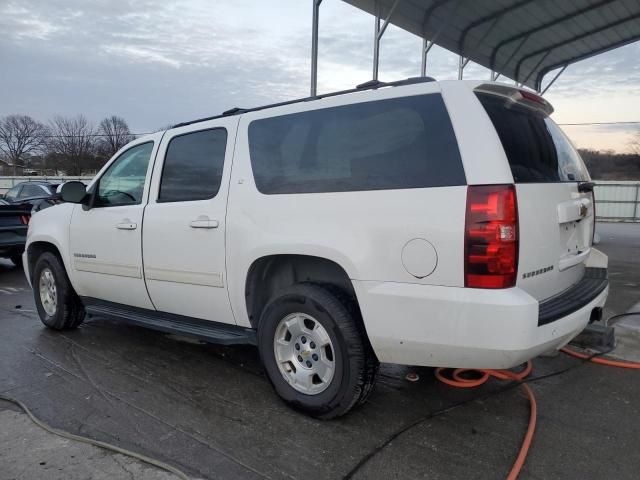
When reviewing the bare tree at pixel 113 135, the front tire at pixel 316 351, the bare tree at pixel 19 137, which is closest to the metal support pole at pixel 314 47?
the front tire at pixel 316 351

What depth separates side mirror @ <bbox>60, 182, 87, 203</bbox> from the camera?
15.1 feet

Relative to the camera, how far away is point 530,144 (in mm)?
2975

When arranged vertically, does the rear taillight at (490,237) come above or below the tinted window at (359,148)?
below

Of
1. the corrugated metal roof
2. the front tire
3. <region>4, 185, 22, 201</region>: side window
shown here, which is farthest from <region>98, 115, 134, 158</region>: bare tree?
the front tire

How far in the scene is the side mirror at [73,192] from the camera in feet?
15.1

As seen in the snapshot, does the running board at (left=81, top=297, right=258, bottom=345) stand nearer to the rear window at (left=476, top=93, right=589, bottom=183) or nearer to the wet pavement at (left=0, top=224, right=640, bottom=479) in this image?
the wet pavement at (left=0, top=224, right=640, bottom=479)

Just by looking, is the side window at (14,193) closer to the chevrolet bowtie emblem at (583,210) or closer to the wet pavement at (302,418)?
the wet pavement at (302,418)

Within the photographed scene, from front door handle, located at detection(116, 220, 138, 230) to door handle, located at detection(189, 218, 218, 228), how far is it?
0.75 metres

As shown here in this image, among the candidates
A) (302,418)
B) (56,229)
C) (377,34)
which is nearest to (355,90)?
(302,418)

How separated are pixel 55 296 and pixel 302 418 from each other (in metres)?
3.37

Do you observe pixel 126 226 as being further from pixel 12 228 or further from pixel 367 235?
pixel 12 228

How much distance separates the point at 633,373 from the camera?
3.97 meters

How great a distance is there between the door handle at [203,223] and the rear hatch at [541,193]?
1.97 m

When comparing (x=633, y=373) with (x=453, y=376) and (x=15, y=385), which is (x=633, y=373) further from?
(x=15, y=385)
